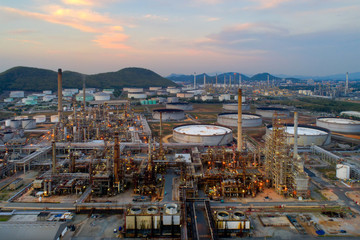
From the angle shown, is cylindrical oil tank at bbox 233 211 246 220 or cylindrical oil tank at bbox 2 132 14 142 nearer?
cylindrical oil tank at bbox 233 211 246 220

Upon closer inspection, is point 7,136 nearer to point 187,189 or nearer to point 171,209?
point 187,189

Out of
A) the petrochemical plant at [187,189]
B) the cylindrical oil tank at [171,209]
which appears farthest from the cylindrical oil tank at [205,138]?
the cylindrical oil tank at [171,209]

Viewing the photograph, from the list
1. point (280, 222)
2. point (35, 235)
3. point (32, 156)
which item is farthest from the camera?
point (32, 156)

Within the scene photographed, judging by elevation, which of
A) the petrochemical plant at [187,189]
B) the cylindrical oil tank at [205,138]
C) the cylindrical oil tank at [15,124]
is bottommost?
the petrochemical plant at [187,189]

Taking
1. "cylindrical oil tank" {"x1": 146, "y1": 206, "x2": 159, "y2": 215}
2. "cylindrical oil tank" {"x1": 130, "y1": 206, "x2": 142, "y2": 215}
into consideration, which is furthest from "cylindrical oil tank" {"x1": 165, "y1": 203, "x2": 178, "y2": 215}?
"cylindrical oil tank" {"x1": 130, "y1": 206, "x2": 142, "y2": 215}

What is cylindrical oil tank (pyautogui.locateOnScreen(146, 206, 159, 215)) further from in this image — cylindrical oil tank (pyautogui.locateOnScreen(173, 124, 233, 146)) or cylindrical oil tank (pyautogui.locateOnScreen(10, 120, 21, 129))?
cylindrical oil tank (pyautogui.locateOnScreen(10, 120, 21, 129))

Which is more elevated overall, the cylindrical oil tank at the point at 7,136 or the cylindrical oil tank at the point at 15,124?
the cylindrical oil tank at the point at 15,124

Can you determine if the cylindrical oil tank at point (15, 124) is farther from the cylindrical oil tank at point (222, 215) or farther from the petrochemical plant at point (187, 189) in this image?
the cylindrical oil tank at point (222, 215)

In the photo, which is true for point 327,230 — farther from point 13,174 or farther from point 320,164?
point 13,174

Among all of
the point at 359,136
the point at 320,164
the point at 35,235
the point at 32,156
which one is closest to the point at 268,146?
the point at 320,164

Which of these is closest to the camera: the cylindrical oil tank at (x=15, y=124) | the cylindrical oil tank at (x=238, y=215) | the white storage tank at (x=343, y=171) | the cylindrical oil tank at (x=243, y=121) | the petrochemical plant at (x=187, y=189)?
the petrochemical plant at (x=187, y=189)

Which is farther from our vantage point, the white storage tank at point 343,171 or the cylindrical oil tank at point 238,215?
the white storage tank at point 343,171
